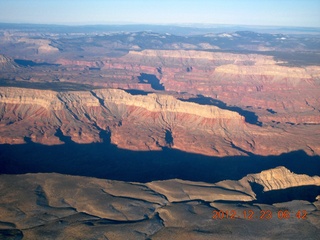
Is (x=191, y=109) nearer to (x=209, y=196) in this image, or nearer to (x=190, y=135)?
(x=190, y=135)

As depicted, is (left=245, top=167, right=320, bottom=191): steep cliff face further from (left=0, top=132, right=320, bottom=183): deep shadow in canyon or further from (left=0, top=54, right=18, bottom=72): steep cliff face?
(left=0, top=54, right=18, bottom=72): steep cliff face

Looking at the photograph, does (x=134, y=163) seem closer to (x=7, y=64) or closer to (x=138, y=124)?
(x=138, y=124)

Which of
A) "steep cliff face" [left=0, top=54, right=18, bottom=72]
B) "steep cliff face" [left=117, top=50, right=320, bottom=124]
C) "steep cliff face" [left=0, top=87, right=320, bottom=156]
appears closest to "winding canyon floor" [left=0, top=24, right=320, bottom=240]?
"steep cliff face" [left=0, top=87, right=320, bottom=156]

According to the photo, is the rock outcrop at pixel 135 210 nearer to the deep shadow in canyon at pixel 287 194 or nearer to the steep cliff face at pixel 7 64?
the deep shadow in canyon at pixel 287 194

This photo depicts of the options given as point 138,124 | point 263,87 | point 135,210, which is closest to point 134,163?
point 138,124
